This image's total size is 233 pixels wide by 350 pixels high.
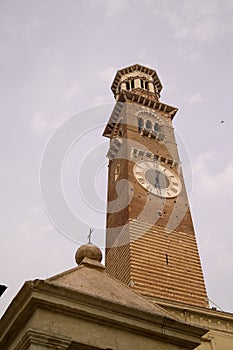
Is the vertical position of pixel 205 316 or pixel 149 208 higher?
pixel 149 208

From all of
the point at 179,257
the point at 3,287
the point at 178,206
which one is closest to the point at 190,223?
the point at 178,206

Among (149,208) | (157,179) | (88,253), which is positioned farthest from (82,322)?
(157,179)

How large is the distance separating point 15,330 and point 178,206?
2381 cm

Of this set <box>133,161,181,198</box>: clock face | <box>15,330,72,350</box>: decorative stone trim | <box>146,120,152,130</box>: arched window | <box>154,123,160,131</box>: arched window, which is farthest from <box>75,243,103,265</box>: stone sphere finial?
<box>154,123,160,131</box>: arched window

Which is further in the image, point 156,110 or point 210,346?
point 156,110

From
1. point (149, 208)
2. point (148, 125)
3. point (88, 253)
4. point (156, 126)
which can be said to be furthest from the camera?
point (156, 126)

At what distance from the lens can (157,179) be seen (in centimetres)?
3038

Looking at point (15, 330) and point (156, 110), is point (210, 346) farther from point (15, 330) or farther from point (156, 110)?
point (156, 110)

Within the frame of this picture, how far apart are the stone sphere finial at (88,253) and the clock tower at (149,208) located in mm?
12820

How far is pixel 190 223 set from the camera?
28.8m

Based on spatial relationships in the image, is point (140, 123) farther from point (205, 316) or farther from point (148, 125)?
point (205, 316)

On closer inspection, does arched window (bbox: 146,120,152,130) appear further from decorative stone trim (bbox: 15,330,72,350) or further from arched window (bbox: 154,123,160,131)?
decorative stone trim (bbox: 15,330,72,350)

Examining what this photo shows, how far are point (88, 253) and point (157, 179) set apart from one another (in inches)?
899

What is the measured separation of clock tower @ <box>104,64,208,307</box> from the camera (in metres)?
24.8
